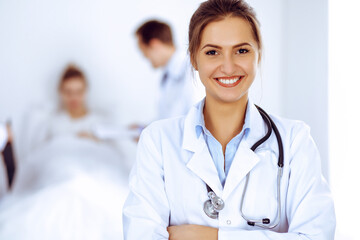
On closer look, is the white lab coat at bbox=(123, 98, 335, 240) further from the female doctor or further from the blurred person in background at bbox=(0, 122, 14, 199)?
the blurred person in background at bbox=(0, 122, 14, 199)

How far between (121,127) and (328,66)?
156 cm

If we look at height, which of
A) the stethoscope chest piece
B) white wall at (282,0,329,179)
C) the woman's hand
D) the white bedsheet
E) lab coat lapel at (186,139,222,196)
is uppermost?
white wall at (282,0,329,179)

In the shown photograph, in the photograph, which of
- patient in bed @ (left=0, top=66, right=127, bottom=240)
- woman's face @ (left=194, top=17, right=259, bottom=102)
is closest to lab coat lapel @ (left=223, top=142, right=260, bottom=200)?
woman's face @ (left=194, top=17, right=259, bottom=102)

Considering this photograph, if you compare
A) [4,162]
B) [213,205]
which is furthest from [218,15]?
[4,162]

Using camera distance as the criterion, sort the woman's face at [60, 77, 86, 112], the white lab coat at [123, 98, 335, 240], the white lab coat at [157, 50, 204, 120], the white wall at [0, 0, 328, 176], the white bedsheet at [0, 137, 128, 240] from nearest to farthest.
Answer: the white lab coat at [123, 98, 335, 240] < the white bedsheet at [0, 137, 128, 240] < the white lab coat at [157, 50, 204, 120] < the white wall at [0, 0, 328, 176] < the woman's face at [60, 77, 86, 112]

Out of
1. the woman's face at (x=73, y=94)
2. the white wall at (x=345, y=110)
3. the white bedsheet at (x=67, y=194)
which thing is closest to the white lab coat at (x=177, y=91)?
the white bedsheet at (x=67, y=194)

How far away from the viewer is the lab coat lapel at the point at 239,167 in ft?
3.08

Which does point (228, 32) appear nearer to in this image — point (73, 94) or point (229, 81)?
point (229, 81)

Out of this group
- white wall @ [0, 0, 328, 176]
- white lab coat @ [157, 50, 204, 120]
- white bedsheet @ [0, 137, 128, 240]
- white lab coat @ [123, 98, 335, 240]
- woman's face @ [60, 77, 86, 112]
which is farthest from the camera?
woman's face @ [60, 77, 86, 112]

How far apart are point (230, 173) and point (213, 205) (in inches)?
3.4

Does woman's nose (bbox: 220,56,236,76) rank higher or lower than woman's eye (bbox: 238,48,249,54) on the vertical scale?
lower

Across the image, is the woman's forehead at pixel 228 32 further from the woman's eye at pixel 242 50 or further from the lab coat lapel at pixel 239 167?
the lab coat lapel at pixel 239 167

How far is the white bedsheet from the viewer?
5.74 ft

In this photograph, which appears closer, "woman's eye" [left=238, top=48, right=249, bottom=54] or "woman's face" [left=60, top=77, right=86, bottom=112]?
"woman's eye" [left=238, top=48, right=249, bottom=54]
